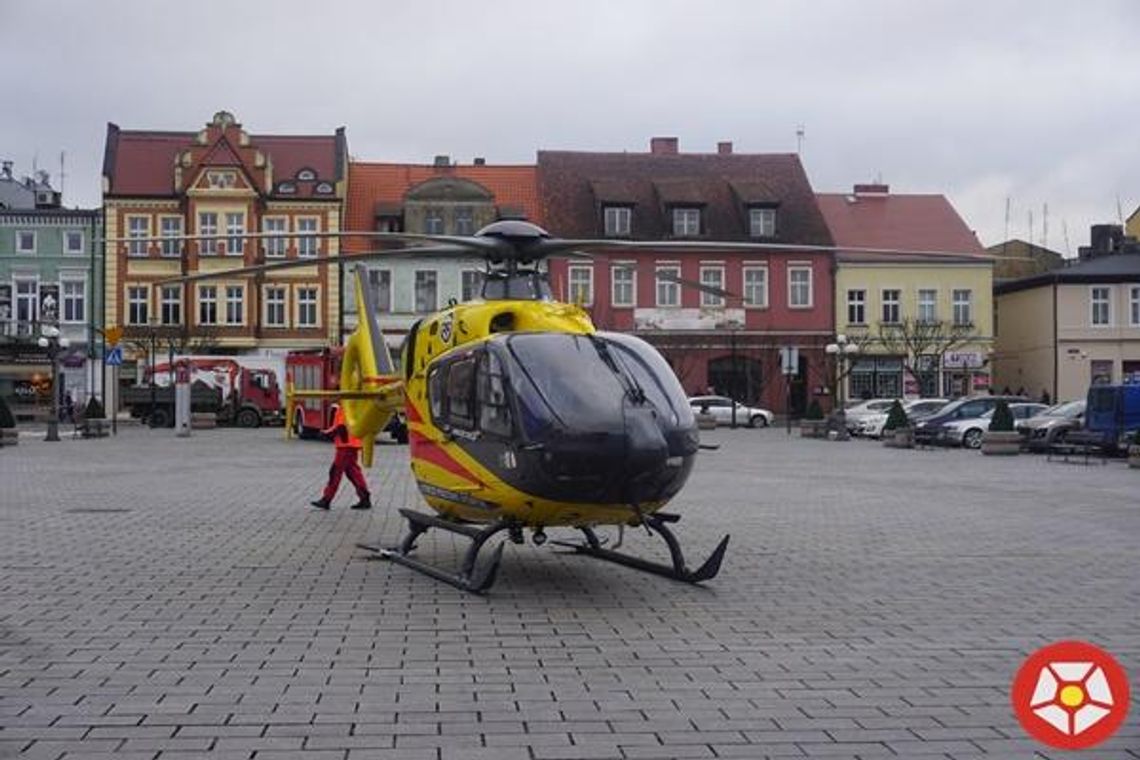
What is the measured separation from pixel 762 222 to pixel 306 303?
21.9m

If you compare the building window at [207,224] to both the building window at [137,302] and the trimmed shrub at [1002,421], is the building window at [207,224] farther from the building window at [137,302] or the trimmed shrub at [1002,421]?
the trimmed shrub at [1002,421]

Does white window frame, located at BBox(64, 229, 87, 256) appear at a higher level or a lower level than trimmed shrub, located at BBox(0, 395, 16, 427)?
higher

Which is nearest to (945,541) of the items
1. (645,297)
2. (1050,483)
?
(1050,483)

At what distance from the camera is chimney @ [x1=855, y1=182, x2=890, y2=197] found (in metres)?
65.9

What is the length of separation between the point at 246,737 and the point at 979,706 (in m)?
3.86

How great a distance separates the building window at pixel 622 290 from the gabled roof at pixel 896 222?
405 inches

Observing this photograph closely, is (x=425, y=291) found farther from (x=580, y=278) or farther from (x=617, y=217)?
(x=617, y=217)

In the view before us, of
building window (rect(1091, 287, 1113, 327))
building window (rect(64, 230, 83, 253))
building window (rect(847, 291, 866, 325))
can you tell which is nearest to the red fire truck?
building window (rect(64, 230, 83, 253))

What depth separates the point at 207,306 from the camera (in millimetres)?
59562

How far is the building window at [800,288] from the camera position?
6069 cm

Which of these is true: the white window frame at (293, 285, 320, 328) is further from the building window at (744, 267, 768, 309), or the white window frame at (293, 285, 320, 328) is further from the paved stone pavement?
the paved stone pavement

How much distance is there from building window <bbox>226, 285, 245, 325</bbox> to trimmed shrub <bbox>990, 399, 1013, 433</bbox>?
1476 inches

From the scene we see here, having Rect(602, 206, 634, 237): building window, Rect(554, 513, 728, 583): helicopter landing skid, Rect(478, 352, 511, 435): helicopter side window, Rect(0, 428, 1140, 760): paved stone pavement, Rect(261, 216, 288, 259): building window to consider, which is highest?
Rect(602, 206, 634, 237): building window

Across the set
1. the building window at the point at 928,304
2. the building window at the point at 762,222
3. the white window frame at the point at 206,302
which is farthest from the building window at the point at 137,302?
the building window at the point at 928,304
